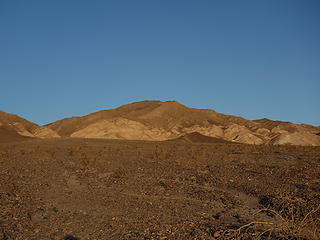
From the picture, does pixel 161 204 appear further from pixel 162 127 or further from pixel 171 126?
pixel 171 126

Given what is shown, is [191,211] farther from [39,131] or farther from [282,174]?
[39,131]

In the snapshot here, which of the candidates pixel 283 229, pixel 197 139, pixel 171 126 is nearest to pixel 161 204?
pixel 283 229

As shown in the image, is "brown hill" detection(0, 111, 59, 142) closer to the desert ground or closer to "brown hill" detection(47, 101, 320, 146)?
"brown hill" detection(47, 101, 320, 146)

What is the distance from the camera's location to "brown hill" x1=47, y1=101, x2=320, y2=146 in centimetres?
5709

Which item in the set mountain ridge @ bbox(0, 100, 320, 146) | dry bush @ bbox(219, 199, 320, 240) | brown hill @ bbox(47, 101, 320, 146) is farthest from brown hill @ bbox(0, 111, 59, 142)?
dry bush @ bbox(219, 199, 320, 240)

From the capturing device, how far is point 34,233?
6.32 metres

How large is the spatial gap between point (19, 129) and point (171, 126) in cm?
3064

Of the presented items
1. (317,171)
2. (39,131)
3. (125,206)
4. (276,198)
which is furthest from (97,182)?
(39,131)

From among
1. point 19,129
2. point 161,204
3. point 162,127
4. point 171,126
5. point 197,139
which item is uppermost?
point 171,126

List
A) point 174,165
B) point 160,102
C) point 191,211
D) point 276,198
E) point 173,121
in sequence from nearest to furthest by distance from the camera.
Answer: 1. point 191,211
2. point 276,198
3. point 174,165
4. point 173,121
5. point 160,102

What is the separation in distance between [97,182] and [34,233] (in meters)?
5.69

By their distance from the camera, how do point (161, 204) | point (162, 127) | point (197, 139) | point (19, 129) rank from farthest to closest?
point (19, 129) → point (162, 127) → point (197, 139) → point (161, 204)

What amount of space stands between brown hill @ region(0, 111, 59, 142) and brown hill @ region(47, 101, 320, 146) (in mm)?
4153

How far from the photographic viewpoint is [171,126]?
218ft
